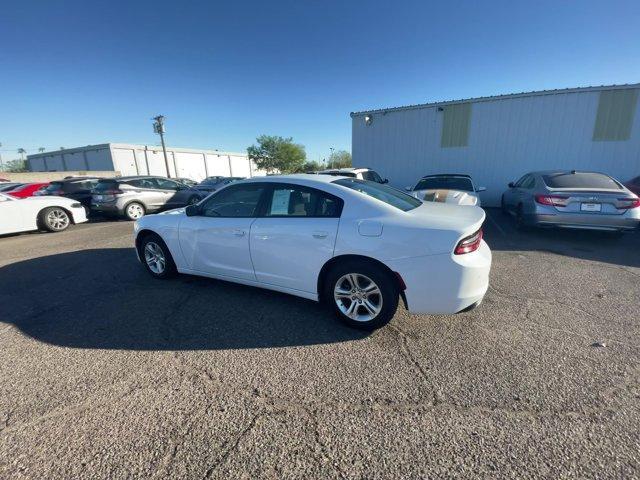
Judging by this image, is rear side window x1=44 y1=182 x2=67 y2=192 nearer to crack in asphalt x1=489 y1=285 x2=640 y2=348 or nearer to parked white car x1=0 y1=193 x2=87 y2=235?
parked white car x1=0 y1=193 x2=87 y2=235

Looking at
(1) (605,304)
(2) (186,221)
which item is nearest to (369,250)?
(2) (186,221)

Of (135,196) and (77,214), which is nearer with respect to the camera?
(77,214)

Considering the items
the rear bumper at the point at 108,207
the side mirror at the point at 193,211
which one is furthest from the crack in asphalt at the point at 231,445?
the rear bumper at the point at 108,207

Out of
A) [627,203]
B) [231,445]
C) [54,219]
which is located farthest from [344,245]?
[54,219]

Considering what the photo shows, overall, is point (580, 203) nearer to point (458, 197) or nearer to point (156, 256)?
point (458, 197)

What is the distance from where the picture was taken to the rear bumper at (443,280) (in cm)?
260

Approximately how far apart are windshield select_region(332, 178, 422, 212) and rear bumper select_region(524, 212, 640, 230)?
408 centimetres

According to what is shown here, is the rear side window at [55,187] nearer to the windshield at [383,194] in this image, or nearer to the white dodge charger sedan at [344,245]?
the white dodge charger sedan at [344,245]

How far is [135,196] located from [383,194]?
384 inches

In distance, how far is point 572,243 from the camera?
19.9ft

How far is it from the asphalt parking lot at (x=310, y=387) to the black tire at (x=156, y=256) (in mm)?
431

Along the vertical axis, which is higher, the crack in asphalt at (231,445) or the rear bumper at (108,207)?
the rear bumper at (108,207)

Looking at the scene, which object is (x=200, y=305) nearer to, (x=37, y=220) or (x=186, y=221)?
(x=186, y=221)

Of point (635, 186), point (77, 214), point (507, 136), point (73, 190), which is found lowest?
point (77, 214)
